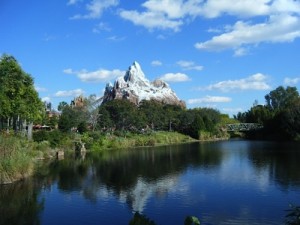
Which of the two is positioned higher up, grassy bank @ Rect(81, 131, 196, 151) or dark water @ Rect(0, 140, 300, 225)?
grassy bank @ Rect(81, 131, 196, 151)

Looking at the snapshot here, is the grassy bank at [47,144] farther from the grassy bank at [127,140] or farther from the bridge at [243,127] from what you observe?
the bridge at [243,127]

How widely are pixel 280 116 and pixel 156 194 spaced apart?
9242cm

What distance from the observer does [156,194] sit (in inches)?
1208

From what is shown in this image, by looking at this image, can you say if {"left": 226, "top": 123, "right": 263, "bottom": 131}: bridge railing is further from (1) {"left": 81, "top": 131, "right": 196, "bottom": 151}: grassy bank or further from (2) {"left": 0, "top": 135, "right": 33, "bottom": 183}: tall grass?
(2) {"left": 0, "top": 135, "right": 33, "bottom": 183}: tall grass

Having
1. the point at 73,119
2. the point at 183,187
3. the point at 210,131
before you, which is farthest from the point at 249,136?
the point at 183,187

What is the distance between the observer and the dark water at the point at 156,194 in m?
24.4

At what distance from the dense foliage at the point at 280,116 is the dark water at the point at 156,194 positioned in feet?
207

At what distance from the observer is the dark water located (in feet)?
80.2

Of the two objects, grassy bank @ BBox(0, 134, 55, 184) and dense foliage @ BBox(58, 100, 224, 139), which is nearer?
grassy bank @ BBox(0, 134, 55, 184)

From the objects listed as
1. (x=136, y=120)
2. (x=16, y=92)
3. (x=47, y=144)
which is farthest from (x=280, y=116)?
(x=16, y=92)

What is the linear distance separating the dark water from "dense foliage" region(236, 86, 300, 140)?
207 ft

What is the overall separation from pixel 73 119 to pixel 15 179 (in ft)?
171

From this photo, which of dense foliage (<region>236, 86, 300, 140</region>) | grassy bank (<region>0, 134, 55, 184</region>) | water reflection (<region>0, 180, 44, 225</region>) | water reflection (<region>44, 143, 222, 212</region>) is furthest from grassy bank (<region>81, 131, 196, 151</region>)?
water reflection (<region>0, 180, 44, 225</region>)

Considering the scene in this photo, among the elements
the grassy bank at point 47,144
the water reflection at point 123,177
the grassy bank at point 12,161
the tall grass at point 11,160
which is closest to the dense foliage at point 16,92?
the grassy bank at point 47,144
